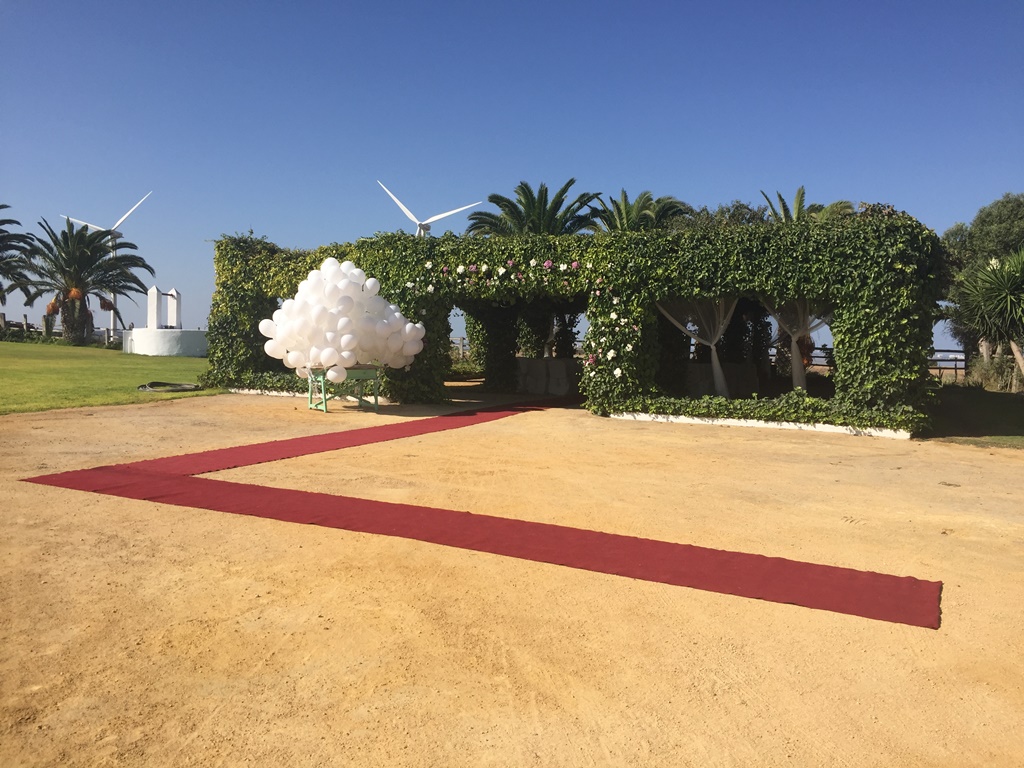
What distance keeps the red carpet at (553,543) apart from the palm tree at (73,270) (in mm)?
33106

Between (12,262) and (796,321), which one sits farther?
(12,262)

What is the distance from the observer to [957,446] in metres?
10.3

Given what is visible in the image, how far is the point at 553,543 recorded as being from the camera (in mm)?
4977

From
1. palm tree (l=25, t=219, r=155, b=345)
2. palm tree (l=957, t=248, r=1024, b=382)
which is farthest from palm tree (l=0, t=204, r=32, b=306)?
palm tree (l=957, t=248, r=1024, b=382)

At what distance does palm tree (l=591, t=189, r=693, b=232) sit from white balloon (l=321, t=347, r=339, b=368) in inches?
731

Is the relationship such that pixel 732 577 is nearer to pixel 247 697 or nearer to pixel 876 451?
pixel 247 697

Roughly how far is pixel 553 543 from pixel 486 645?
65.5 inches

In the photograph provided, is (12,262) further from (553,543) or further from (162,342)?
(553,543)

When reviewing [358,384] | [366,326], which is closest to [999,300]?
[366,326]

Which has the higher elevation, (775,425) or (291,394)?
(291,394)

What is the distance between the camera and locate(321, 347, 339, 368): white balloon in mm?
12102

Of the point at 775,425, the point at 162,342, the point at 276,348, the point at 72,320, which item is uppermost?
the point at 72,320

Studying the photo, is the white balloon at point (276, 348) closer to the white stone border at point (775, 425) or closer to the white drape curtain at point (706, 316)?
the white stone border at point (775, 425)

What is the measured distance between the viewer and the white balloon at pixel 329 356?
39.7ft
